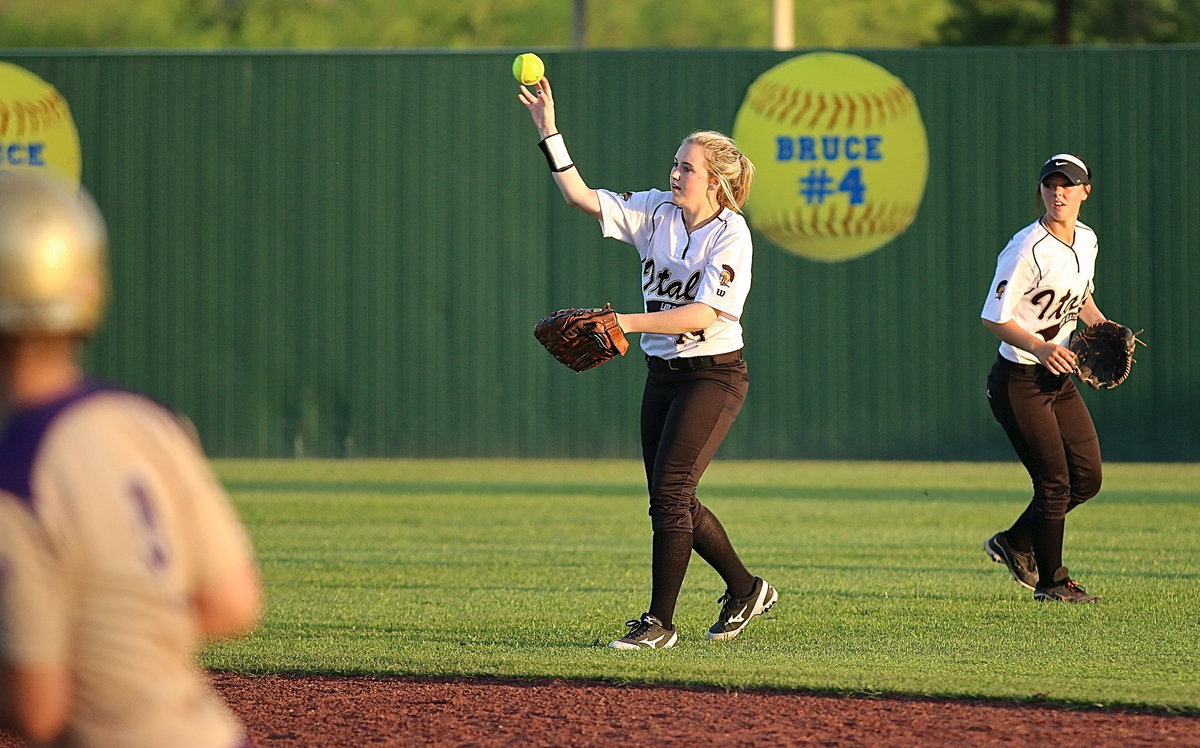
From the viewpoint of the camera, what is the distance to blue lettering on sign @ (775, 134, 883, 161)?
16.0m

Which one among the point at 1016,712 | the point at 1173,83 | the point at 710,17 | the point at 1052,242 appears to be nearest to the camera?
the point at 1016,712

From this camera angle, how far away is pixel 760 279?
53.2ft

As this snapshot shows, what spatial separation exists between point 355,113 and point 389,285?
180 centimetres

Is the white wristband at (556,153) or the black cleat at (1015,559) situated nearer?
the white wristband at (556,153)

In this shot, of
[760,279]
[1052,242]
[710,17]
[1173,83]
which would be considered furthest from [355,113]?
[710,17]

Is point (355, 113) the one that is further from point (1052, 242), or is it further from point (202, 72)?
point (1052, 242)

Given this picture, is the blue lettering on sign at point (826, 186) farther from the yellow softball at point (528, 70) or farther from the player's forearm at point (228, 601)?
the player's forearm at point (228, 601)

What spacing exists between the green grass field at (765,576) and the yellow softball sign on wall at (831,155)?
120 inches

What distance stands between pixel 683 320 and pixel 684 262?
0.32 m

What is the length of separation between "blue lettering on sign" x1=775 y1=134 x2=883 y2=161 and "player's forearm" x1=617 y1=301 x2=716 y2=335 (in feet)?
34.5

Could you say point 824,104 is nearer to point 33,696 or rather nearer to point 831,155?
point 831,155

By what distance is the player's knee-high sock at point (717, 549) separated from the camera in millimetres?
6168

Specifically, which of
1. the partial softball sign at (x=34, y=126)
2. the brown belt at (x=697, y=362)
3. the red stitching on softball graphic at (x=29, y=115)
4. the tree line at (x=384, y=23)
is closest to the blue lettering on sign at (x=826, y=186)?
the partial softball sign at (x=34, y=126)

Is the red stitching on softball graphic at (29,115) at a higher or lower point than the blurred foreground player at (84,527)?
lower
